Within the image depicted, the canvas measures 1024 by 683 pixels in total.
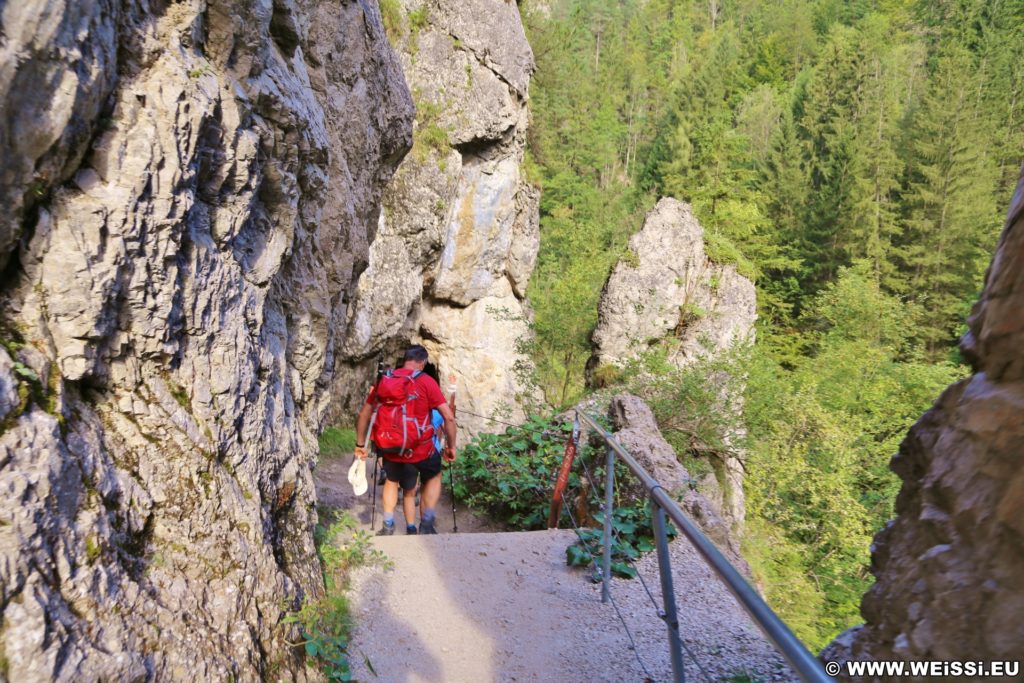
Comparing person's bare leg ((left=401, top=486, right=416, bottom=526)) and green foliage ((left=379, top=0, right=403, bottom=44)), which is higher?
green foliage ((left=379, top=0, right=403, bottom=44))

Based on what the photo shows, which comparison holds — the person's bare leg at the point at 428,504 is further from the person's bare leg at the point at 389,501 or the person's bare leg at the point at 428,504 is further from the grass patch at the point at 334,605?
the grass patch at the point at 334,605

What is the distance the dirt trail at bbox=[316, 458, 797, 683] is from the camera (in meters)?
3.38

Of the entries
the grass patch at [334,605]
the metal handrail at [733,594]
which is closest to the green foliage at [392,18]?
the grass patch at [334,605]

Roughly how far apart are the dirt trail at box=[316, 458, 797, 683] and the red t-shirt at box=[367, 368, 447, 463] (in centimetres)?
68

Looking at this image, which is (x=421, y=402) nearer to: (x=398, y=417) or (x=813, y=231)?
(x=398, y=417)

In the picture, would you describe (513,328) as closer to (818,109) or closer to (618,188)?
(618,188)

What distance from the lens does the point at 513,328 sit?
71.4 feet

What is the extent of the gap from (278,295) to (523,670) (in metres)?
2.94

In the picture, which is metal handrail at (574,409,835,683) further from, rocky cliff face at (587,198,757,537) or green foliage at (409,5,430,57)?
green foliage at (409,5,430,57)

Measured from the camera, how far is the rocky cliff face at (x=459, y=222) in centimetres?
1722

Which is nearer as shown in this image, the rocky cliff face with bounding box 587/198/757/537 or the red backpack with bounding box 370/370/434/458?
the red backpack with bounding box 370/370/434/458

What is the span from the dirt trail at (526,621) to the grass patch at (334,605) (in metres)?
0.10

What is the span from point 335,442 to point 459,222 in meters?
9.89

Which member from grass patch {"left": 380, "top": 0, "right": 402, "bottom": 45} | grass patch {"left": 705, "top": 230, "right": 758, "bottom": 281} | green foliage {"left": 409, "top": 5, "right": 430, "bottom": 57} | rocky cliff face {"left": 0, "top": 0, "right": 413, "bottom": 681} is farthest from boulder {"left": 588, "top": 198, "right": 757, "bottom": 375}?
rocky cliff face {"left": 0, "top": 0, "right": 413, "bottom": 681}
